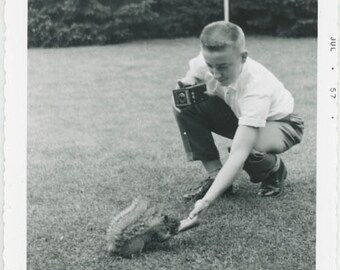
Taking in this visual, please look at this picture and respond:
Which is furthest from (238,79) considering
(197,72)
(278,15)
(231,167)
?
(278,15)

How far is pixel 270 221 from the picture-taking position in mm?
2572

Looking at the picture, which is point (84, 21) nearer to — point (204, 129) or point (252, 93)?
point (204, 129)

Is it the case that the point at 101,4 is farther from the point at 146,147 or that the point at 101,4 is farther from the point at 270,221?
the point at 270,221

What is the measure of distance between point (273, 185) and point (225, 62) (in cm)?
82

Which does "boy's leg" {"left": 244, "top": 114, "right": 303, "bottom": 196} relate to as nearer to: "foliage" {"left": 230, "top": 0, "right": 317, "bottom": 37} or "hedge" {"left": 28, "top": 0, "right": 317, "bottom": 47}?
"hedge" {"left": 28, "top": 0, "right": 317, "bottom": 47}

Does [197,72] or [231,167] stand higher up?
[197,72]

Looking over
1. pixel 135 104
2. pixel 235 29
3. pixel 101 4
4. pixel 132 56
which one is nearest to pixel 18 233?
pixel 235 29

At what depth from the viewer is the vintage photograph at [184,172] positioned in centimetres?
229

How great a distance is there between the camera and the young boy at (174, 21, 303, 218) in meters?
2.40

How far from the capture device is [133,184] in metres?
3.06

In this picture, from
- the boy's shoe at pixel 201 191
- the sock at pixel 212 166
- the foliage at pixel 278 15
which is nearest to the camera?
the boy's shoe at pixel 201 191

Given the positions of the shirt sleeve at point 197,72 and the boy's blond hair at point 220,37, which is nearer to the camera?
the boy's blond hair at point 220,37

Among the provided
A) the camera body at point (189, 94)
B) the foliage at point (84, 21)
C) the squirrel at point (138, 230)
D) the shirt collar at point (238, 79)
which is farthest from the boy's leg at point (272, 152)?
the foliage at point (84, 21)

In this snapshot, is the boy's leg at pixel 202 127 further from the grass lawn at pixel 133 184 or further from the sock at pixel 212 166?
the grass lawn at pixel 133 184
